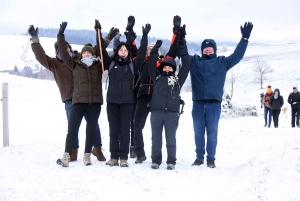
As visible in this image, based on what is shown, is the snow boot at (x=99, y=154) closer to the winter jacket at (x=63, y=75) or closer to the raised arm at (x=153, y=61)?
the winter jacket at (x=63, y=75)

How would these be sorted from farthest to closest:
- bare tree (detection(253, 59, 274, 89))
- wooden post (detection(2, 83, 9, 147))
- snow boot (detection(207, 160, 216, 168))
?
bare tree (detection(253, 59, 274, 89))
wooden post (detection(2, 83, 9, 147))
snow boot (detection(207, 160, 216, 168))

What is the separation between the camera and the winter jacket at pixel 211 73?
22.5 ft

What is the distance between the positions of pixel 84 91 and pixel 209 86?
2.46 metres

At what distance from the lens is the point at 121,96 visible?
21.2 feet

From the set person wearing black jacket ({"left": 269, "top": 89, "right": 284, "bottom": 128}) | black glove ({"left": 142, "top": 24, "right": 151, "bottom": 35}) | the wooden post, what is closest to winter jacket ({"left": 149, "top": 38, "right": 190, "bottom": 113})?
black glove ({"left": 142, "top": 24, "right": 151, "bottom": 35})

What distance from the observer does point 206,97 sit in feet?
22.6

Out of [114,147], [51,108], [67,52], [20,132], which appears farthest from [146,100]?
[51,108]

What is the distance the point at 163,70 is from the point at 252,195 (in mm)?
2905

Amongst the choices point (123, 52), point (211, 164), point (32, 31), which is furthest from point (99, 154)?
point (32, 31)

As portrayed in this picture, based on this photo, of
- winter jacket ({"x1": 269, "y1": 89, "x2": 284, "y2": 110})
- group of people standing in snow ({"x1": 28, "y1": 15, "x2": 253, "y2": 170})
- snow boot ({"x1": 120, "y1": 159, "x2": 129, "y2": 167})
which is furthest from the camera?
winter jacket ({"x1": 269, "y1": 89, "x2": 284, "y2": 110})

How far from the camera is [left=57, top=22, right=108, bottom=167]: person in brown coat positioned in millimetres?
6461

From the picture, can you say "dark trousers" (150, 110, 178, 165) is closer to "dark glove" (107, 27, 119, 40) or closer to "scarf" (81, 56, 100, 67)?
"scarf" (81, 56, 100, 67)

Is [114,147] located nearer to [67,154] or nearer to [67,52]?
[67,154]

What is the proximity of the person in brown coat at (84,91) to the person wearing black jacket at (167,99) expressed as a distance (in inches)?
41.6
